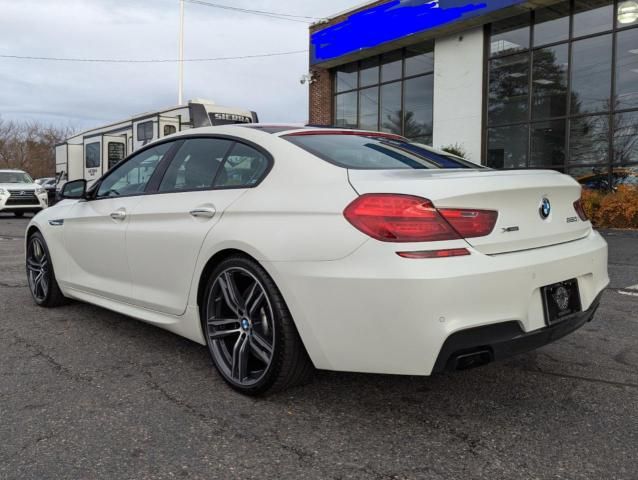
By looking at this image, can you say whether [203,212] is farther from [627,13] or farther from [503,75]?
[503,75]

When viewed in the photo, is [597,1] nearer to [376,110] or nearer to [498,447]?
[376,110]

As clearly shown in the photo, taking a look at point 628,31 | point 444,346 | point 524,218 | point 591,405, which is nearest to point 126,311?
point 444,346

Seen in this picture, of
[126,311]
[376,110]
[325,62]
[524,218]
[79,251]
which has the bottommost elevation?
[126,311]

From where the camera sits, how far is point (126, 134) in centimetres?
1581

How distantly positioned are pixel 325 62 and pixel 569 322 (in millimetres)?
17628

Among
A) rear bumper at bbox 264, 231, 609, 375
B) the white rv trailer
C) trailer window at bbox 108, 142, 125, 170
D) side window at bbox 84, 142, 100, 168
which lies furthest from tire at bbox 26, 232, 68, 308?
side window at bbox 84, 142, 100, 168

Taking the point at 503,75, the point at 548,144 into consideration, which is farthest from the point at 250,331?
the point at 503,75

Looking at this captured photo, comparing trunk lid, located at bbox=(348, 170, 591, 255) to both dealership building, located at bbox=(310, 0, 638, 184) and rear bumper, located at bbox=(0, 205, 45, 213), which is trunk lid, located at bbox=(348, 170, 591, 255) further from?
rear bumper, located at bbox=(0, 205, 45, 213)

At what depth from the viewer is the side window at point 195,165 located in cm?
337

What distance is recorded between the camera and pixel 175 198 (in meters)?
3.43

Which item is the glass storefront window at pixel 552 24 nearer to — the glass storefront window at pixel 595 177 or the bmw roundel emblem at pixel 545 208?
the glass storefront window at pixel 595 177

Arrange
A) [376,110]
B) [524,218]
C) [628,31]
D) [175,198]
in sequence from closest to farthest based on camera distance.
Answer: [524,218] < [175,198] < [628,31] < [376,110]

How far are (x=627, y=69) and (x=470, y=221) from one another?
42.5ft

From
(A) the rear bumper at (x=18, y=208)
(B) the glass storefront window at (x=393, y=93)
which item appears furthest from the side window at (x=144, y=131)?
(B) the glass storefront window at (x=393, y=93)
